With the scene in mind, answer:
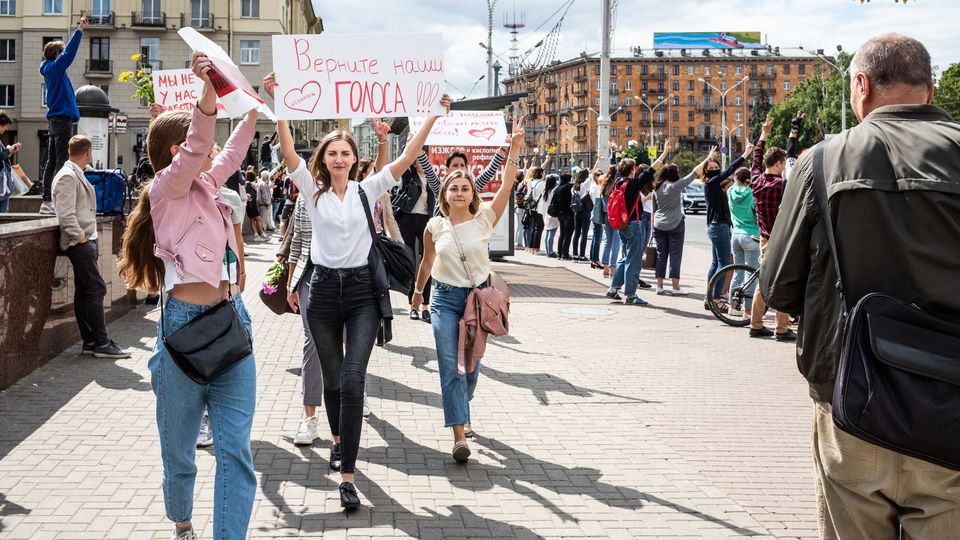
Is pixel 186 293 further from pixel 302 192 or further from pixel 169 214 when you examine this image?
pixel 302 192

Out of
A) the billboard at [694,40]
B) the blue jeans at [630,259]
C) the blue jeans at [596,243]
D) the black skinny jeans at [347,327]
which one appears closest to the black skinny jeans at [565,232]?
the blue jeans at [596,243]

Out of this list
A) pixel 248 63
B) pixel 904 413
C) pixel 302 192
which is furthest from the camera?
pixel 248 63

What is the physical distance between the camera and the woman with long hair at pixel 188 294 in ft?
12.8

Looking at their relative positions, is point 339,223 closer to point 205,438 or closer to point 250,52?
point 205,438

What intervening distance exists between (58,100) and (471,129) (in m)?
7.74

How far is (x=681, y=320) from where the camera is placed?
12734mm

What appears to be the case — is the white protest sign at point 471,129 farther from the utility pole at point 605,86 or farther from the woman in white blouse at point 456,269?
the woman in white blouse at point 456,269

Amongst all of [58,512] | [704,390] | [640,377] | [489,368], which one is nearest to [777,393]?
[704,390]

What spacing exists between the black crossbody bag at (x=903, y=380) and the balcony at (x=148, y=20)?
6617cm

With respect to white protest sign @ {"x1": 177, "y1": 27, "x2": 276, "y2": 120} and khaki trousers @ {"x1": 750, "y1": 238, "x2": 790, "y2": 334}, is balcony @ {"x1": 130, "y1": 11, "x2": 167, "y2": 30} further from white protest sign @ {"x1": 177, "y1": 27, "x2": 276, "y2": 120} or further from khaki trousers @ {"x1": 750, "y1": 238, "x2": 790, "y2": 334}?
white protest sign @ {"x1": 177, "y1": 27, "x2": 276, "y2": 120}

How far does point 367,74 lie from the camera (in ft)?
19.6

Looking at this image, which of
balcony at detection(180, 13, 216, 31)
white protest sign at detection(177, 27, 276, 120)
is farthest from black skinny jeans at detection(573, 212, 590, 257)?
balcony at detection(180, 13, 216, 31)

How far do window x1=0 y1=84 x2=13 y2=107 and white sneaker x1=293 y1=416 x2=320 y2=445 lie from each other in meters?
65.4

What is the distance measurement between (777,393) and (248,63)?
194 ft
